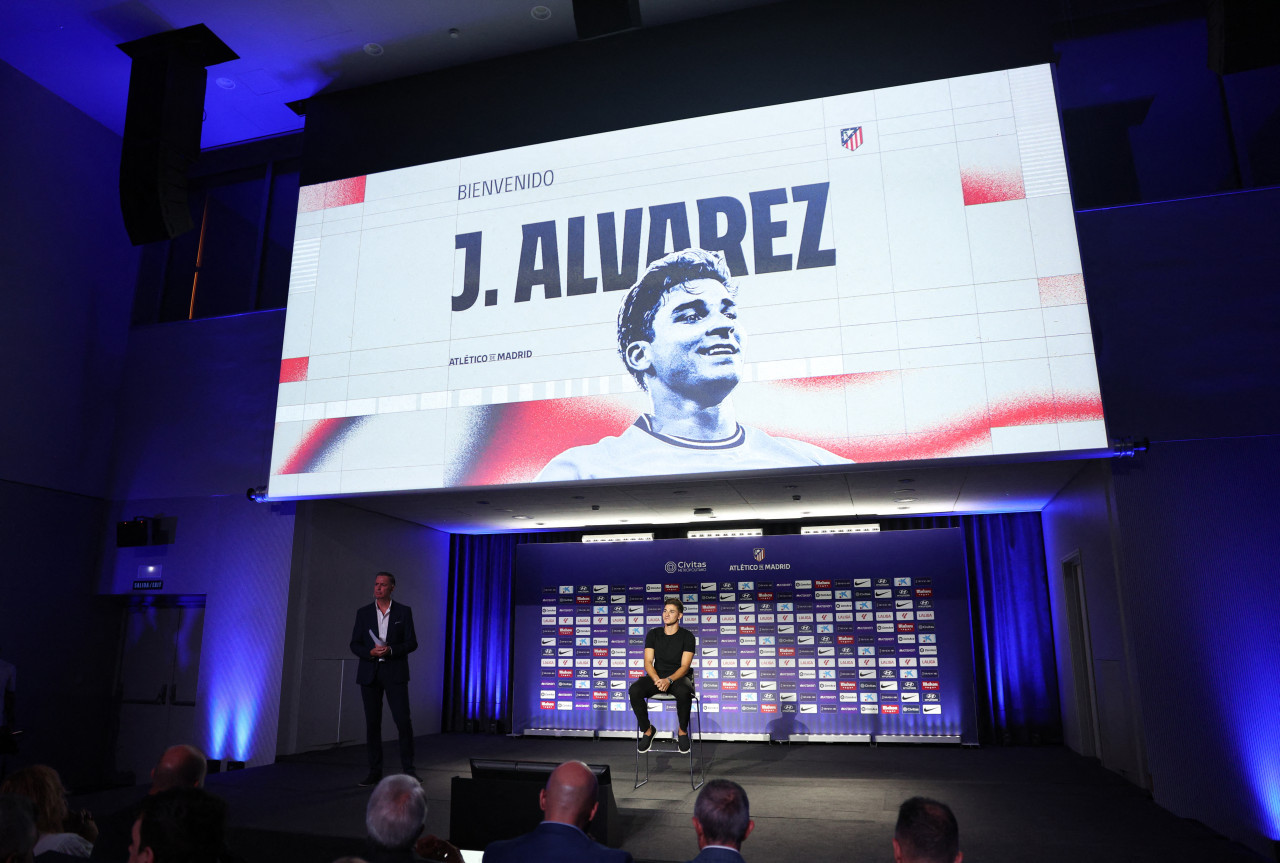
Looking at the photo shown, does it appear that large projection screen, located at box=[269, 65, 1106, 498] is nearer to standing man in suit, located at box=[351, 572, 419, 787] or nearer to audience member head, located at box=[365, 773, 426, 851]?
standing man in suit, located at box=[351, 572, 419, 787]

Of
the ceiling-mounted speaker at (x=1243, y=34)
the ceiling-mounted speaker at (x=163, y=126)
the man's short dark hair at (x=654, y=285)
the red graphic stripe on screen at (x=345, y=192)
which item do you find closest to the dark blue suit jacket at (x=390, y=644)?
the man's short dark hair at (x=654, y=285)

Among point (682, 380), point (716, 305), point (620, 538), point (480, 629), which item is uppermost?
point (716, 305)

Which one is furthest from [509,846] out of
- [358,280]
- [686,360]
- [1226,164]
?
[1226,164]

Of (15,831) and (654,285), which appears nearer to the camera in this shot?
(15,831)

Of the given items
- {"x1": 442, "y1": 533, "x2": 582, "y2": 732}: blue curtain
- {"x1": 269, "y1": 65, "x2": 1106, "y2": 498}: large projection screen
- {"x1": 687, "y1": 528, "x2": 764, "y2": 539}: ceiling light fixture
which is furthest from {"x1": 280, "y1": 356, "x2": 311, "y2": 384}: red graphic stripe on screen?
{"x1": 687, "y1": 528, "x2": 764, "y2": 539}: ceiling light fixture

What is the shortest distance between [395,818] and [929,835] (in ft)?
4.21

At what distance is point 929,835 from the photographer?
1743 millimetres

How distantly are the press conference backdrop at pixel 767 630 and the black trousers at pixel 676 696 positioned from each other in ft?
A: 7.27

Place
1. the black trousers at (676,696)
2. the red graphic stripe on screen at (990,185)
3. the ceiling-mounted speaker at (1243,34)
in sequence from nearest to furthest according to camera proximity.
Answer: the ceiling-mounted speaker at (1243,34)
the red graphic stripe on screen at (990,185)
the black trousers at (676,696)

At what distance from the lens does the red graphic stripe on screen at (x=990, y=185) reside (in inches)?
203

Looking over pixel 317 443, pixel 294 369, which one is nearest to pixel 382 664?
pixel 317 443

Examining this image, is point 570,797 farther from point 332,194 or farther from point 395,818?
point 332,194

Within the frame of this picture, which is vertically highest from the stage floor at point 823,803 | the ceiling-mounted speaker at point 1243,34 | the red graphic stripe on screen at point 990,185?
the ceiling-mounted speaker at point 1243,34

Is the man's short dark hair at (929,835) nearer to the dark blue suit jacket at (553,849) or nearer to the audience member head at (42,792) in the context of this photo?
the dark blue suit jacket at (553,849)
